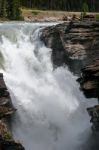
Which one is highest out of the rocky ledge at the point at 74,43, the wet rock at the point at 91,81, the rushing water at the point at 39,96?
the wet rock at the point at 91,81

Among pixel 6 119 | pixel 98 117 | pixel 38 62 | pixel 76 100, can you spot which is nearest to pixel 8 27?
pixel 38 62

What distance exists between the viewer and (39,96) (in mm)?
48938

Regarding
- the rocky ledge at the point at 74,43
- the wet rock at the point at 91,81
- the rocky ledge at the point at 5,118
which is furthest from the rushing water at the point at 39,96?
the wet rock at the point at 91,81

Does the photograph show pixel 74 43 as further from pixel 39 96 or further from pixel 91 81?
pixel 91 81

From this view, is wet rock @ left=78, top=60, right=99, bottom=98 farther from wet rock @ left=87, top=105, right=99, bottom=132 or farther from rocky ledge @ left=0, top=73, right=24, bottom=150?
rocky ledge @ left=0, top=73, right=24, bottom=150

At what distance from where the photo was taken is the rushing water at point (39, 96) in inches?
1602

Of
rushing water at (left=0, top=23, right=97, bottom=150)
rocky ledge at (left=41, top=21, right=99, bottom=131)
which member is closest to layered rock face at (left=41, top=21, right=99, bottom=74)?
rocky ledge at (left=41, top=21, right=99, bottom=131)

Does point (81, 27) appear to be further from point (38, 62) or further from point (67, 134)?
point (67, 134)

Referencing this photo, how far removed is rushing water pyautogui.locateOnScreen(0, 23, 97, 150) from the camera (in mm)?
40688

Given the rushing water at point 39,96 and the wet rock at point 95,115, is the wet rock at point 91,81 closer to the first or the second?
the wet rock at point 95,115

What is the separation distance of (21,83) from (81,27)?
13.2 m

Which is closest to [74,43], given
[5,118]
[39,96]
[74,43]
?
[74,43]

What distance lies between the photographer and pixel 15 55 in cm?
5862

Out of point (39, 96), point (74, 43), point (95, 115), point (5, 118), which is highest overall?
point (95, 115)
